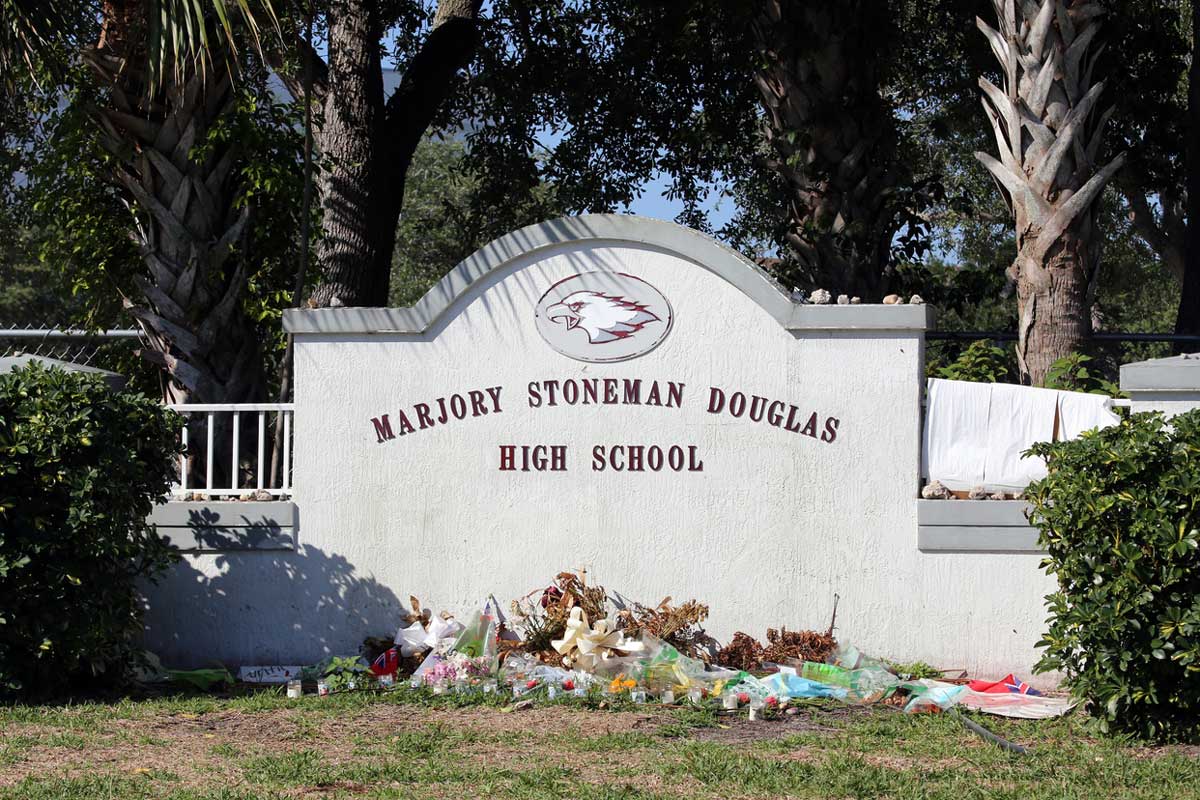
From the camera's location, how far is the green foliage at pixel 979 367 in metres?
8.84

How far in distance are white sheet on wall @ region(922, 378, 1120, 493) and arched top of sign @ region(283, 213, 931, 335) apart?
0.52 metres

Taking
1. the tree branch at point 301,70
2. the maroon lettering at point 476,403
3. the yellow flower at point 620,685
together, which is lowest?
the yellow flower at point 620,685

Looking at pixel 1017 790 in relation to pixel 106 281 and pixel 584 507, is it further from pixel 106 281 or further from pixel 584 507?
pixel 106 281

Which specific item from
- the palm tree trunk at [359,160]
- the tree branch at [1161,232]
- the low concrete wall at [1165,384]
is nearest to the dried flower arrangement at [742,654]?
the low concrete wall at [1165,384]

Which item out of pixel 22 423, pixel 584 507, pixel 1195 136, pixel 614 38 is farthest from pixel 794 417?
pixel 614 38

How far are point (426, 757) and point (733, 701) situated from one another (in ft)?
5.92

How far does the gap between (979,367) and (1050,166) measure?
1.32 m

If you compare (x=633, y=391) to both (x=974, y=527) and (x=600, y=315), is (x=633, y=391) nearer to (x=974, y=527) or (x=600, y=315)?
(x=600, y=315)

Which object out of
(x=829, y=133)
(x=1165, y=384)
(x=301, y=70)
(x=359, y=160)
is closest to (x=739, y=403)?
(x=1165, y=384)

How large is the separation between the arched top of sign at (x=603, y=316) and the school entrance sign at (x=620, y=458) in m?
0.01

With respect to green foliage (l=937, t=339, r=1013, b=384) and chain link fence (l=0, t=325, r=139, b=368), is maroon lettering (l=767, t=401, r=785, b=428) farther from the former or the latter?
chain link fence (l=0, t=325, r=139, b=368)

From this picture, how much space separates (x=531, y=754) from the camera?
6.56 m

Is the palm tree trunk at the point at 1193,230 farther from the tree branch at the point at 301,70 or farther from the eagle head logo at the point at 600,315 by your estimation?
the tree branch at the point at 301,70

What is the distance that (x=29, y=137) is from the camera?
47.4ft
